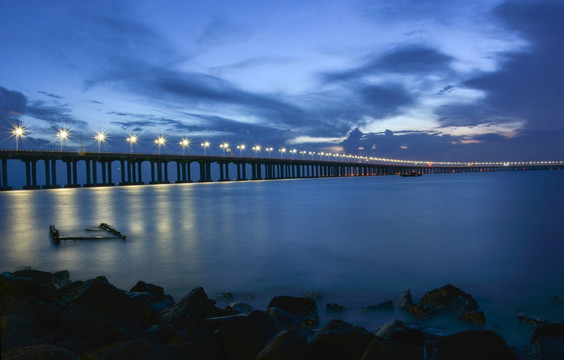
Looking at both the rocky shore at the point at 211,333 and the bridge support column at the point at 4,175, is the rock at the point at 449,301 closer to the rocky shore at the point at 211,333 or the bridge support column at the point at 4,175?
the rocky shore at the point at 211,333

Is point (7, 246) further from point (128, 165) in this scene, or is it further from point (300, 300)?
point (128, 165)

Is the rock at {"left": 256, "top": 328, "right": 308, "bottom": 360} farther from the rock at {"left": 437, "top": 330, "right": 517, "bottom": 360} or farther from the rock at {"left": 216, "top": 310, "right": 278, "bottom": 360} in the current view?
the rock at {"left": 437, "top": 330, "right": 517, "bottom": 360}

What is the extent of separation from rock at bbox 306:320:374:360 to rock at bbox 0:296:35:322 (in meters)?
3.40

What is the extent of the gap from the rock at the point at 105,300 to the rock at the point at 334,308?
323 cm

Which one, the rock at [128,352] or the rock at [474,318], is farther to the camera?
the rock at [474,318]

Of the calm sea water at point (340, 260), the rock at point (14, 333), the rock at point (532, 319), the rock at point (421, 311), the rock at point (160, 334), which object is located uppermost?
the rock at point (14, 333)

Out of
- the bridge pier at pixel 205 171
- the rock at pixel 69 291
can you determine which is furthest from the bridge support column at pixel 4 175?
the rock at pixel 69 291

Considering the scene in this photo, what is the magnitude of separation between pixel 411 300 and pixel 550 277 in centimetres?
426

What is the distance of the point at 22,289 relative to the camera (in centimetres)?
624

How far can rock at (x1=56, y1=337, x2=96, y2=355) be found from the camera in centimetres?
416

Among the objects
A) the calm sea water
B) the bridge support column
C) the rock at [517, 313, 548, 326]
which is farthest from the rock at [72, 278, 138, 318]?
the bridge support column

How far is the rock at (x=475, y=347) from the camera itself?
391cm

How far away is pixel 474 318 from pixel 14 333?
6.27m

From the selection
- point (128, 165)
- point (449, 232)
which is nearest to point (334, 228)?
point (449, 232)
